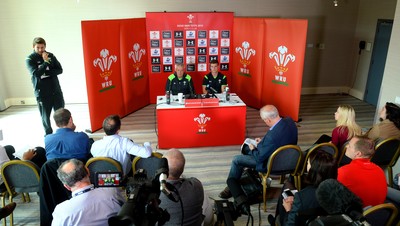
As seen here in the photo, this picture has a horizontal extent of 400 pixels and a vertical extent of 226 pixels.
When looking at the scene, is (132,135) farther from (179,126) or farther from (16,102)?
(16,102)

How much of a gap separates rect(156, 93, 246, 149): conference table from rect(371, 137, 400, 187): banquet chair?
215 cm

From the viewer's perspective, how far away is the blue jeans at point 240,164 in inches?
154

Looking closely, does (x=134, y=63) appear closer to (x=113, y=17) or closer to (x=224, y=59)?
Result: (x=113, y=17)

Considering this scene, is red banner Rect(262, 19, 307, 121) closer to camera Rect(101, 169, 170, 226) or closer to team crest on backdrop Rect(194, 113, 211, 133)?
team crest on backdrop Rect(194, 113, 211, 133)

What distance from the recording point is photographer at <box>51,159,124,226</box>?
220 centimetres

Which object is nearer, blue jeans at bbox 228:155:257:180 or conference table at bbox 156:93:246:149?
blue jeans at bbox 228:155:257:180

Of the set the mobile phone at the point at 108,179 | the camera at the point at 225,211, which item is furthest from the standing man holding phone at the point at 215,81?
the mobile phone at the point at 108,179

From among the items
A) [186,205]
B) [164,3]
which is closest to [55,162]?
[186,205]

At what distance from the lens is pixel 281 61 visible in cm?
654

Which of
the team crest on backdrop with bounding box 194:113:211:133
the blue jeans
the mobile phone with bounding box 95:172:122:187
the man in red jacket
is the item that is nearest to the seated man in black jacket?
the team crest on backdrop with bounding box 194:113:211:133

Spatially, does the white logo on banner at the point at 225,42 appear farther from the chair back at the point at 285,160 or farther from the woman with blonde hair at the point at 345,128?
the chair back at the point at 285,160

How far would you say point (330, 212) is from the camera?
188 cm

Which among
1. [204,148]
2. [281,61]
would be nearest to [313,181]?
[204,148]

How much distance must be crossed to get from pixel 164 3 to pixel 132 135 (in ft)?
11.4
